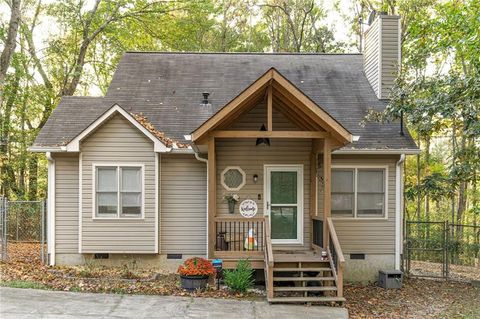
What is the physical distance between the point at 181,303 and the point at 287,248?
3413mm

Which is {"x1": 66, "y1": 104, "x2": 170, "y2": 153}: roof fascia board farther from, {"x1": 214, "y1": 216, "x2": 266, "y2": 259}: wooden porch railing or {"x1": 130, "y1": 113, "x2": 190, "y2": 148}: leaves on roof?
{"x1": 214, "y1": 216, "x2": 266, "y2": 259}: wooden porch railing

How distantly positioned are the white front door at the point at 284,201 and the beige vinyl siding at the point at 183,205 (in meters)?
1.54

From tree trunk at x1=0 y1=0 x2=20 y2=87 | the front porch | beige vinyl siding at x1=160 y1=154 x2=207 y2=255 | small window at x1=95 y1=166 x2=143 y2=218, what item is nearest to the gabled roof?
the front porch

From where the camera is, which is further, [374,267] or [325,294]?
[374,267]

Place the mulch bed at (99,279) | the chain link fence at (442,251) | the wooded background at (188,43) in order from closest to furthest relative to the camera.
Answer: the mulch bed at (99,279)
the chain link fence at (442,251)
the wooded background at (188,43)

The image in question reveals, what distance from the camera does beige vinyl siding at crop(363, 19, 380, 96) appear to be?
11.5 metres

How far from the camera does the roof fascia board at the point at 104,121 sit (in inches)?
356

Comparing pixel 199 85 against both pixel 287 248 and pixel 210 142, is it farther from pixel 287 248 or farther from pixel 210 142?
pixel 287 248

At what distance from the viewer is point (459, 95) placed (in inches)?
316

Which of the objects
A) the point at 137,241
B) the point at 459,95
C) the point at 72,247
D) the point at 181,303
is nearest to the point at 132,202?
the point at 137,241

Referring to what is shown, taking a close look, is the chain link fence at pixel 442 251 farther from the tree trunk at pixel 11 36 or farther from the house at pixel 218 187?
the tree trunk at pixel 11 36

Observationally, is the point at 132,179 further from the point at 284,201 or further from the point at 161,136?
the point at 284,201

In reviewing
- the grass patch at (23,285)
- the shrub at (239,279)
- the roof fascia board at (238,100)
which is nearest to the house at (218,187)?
the shrub at (239,279)

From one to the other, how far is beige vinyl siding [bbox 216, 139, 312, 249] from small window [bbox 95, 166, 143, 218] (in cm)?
187
